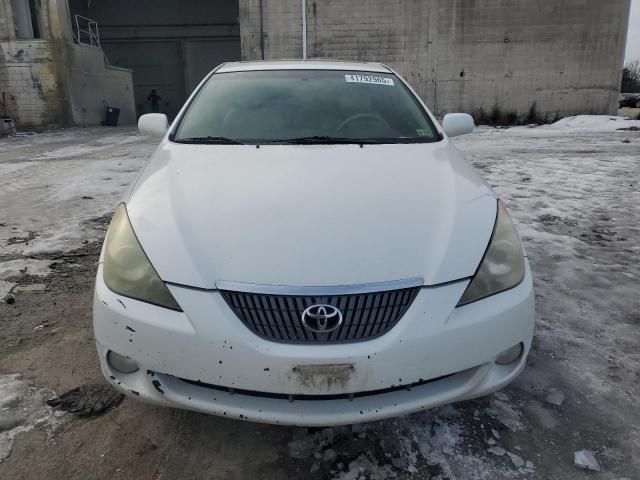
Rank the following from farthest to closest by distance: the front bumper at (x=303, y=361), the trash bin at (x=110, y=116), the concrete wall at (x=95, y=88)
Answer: the trash bin at (x=110, y=116) < the concrete wall at (x=95, y=88) < the front bumper at (x=303, y=361)

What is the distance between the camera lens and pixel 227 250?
5.25ft

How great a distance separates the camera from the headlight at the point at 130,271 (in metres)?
1.55

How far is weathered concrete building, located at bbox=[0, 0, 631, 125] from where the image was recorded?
14883 millimetres

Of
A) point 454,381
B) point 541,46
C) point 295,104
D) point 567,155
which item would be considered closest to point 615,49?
point 541,46

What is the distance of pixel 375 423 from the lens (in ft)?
6.00

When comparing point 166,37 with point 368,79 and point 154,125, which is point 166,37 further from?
point 368,79

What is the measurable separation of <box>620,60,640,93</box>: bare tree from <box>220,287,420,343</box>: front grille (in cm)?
5342

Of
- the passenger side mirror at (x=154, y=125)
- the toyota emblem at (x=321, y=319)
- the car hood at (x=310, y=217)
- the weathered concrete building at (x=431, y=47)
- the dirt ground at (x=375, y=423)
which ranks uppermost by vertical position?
the weathered concrete building at (x=431, y=47)

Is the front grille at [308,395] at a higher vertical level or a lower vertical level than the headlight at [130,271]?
lower

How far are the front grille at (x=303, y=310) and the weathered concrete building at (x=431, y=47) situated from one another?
15.4 meters

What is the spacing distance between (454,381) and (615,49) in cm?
1752

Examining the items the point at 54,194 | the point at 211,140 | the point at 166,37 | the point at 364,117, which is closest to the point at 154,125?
the point at 211,140

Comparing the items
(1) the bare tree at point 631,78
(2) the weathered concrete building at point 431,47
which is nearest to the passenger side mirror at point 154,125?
(2) the weathered concrete building at point 431,47

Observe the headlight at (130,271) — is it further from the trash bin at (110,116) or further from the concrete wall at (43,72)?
the trash bin at (110,116)
